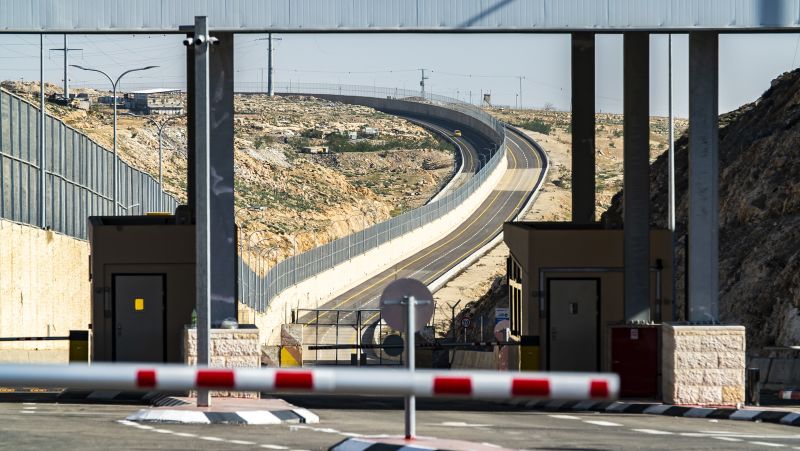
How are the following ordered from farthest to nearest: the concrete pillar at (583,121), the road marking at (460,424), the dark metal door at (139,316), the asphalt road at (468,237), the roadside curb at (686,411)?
the asphalt road at (468,237) → the concrete pillar at (583,121) → the dark metal door at (139,316) → the roadside curb at (686,411) → the road marking at (460,424)

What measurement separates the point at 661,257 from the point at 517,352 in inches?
143

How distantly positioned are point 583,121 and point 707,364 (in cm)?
886

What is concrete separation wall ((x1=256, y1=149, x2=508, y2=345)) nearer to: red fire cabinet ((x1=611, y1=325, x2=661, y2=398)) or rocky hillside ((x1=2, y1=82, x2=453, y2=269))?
rocky hillside ((x1=2, y1=82, x2=453, y2=269))

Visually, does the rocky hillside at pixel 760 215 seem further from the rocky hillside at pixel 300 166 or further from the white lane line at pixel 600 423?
the rocky hillside at pixel 300 166

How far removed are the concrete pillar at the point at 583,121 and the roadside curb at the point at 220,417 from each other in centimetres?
1224

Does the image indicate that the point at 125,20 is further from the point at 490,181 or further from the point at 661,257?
the point at 490,181

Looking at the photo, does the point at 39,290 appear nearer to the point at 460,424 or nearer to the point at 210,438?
the point at 460,424

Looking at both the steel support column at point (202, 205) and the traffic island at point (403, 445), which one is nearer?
the traffic island at point (403, 445)

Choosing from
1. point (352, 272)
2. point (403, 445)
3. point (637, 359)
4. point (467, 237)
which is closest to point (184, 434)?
point (403, 445)

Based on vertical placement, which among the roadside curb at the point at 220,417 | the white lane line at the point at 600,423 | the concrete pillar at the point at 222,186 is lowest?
the white lane line at the point at 600,423

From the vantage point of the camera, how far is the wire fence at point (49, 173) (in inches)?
1730

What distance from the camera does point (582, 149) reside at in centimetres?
3134

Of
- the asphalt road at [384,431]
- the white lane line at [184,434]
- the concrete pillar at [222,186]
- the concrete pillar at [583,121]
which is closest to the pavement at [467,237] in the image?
the concrete pillar at [583,121]

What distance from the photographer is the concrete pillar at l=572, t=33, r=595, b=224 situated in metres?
31.0
